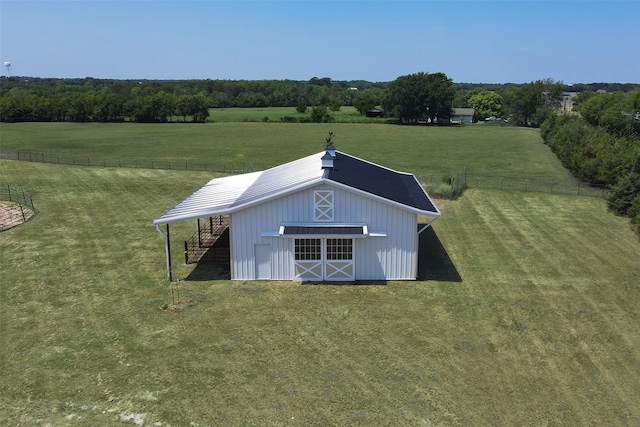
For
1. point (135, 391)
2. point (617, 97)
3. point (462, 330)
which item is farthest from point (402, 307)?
point (617, 97)

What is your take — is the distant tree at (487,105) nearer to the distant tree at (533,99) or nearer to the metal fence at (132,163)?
the distant tree at (533,99)

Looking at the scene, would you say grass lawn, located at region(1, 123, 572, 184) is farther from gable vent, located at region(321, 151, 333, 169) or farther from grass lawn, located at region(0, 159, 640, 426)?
gable vent, located at region(321, 151, 333, 169)

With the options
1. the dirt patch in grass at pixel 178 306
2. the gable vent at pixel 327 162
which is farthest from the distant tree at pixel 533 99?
the dirt patch in grass at pixel 178 306

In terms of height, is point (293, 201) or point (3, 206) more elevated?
point (293, 201)

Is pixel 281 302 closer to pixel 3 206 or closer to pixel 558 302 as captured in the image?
pixel 558 302

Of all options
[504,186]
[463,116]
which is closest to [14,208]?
[504,186]

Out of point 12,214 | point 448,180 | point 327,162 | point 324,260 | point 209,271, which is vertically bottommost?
point 209,271

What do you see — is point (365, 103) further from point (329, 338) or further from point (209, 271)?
point (329, 338)
